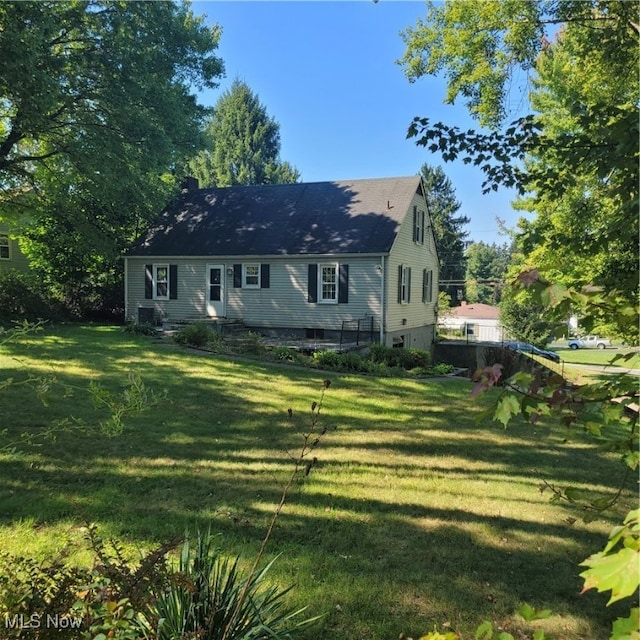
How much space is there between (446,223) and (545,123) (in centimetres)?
5277

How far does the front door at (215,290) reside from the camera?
1922cm

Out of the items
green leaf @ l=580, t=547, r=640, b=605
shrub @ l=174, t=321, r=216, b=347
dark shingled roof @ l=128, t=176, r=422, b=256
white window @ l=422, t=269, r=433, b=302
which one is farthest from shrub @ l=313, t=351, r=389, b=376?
green leaf @ l=580, t=547, r=640, b=605

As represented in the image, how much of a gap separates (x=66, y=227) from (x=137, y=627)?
21.6 meters

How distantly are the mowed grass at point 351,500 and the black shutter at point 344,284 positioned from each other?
9305 mm

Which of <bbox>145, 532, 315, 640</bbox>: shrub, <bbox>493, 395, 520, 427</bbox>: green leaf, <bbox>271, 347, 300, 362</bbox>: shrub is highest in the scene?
<bbox>493, 395, 520, 427</bbox>: green leaf

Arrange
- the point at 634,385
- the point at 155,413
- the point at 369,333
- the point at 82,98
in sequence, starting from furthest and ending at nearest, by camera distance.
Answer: the point at 369,333
the point at 82,98
the point at 155,413
the point at 634,385

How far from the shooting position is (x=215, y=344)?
44.2ft

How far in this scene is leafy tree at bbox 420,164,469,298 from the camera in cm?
5634

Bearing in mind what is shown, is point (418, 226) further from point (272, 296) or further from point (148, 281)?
point (148, 281)

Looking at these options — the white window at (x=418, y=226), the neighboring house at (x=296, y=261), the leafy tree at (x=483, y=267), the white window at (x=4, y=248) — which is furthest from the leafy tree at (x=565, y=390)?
the leafy tree at (x=483, y=267)

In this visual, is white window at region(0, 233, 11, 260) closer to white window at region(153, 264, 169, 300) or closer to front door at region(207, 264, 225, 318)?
white window at region(153, 264, 169, 300)

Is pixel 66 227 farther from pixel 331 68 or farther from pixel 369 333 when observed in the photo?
pixel 331 68

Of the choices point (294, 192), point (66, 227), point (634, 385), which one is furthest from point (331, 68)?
point (66, 227)

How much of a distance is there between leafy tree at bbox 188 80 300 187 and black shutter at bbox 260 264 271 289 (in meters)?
27.6
